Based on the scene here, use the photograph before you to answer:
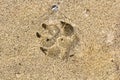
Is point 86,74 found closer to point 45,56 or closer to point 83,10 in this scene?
point 45,56

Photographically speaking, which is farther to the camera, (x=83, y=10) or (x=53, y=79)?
(x=83, y=10)

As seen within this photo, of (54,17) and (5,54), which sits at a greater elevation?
(54,17)

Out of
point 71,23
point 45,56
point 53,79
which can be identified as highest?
point 71,23

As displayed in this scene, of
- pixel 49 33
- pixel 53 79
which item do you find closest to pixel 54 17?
pixel 49 33
